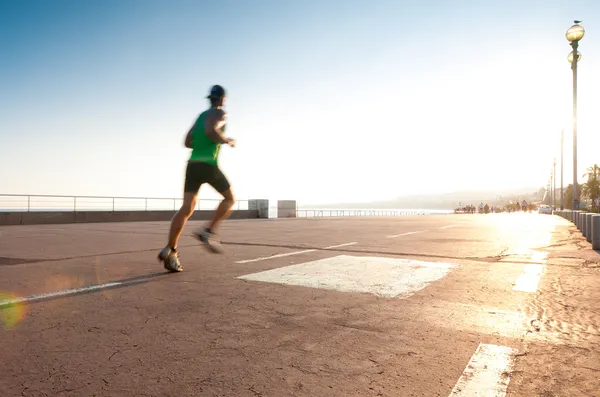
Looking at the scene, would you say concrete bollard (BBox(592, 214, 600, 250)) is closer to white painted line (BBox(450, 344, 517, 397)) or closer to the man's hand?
the man's hand

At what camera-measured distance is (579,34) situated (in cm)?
1795

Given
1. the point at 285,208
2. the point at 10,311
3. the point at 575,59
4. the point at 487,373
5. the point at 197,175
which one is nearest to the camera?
the point at 487,373

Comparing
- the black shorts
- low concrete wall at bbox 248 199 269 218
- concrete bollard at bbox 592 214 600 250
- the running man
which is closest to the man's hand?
the running man

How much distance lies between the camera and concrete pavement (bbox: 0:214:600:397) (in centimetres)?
218

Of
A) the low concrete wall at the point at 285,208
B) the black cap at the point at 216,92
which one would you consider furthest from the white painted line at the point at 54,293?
the low concrete wall at the point at 285,208

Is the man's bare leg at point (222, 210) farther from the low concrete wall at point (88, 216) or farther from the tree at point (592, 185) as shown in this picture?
the tree at point (592, 185)

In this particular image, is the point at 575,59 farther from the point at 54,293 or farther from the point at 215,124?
the point at 54,293

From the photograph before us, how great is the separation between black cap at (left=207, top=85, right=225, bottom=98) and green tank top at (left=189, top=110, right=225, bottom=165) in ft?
0.76

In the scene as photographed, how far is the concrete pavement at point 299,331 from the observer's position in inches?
86.0

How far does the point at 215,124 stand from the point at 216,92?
1.50 feet

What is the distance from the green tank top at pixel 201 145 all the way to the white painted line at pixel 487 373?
387cm

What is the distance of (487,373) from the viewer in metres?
2.29

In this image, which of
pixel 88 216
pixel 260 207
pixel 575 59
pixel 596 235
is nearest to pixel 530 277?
pixel 596 235

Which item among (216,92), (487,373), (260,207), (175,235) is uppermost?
(216,92)
